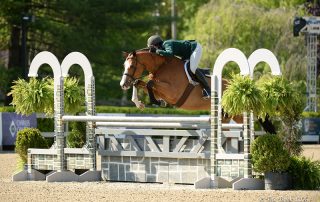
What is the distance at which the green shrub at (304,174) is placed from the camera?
40.2ft

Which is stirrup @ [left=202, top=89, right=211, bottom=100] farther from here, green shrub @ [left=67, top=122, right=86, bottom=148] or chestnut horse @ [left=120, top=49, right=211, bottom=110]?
green shrub @ [left=67, top=122, right=86, bottom=148]

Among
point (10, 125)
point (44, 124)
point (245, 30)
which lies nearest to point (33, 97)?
point (10, 125)

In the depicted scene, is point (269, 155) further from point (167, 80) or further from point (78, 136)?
point (78, 136)

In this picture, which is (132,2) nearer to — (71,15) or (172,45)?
(71,15)

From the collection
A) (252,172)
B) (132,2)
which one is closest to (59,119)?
(252,172)

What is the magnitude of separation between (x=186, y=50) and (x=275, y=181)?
3640mm

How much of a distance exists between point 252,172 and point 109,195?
7.09 ft

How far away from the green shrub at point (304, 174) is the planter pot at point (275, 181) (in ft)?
0.60

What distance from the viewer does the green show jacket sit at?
47.8 ft

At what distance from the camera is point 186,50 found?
15.1 meters

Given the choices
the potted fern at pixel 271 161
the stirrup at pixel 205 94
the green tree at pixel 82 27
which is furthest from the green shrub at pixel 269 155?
the green tree at pixel 82 27

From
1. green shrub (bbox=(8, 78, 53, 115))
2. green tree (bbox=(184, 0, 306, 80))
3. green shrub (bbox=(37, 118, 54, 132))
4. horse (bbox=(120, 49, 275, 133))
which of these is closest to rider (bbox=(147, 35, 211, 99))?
horse (bbox=(120, 49, 275, 133))

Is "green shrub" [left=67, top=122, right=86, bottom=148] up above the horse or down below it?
below

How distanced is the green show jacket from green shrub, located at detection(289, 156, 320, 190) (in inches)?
123
